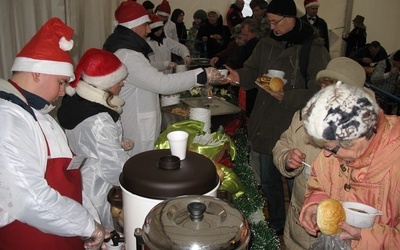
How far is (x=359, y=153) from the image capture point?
1.07 m

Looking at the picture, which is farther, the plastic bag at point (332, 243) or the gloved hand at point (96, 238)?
the gloved hand at point (96, 238)

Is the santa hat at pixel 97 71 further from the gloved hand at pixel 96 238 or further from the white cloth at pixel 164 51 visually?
the white cloth at pixel 164 51

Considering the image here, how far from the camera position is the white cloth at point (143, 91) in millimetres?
2208

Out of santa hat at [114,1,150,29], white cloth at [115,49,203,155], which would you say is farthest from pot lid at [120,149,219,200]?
santa hat at [114,1,150,29]

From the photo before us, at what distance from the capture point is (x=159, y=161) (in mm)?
1226

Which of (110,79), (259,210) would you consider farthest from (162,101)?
(259,210)

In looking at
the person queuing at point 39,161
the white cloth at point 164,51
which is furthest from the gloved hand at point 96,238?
the white cloth at point 164,51

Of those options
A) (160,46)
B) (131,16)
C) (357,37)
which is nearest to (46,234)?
(131,16)

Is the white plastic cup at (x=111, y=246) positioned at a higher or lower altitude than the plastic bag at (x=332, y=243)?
lower

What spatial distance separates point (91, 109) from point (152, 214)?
83 centimetres

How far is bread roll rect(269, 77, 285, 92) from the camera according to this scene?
2168 millimetres

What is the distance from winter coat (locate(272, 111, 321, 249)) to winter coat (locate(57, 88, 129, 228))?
Answer: 0.72m

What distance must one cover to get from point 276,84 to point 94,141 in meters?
1.07

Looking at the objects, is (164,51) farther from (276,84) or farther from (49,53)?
(49,53)
